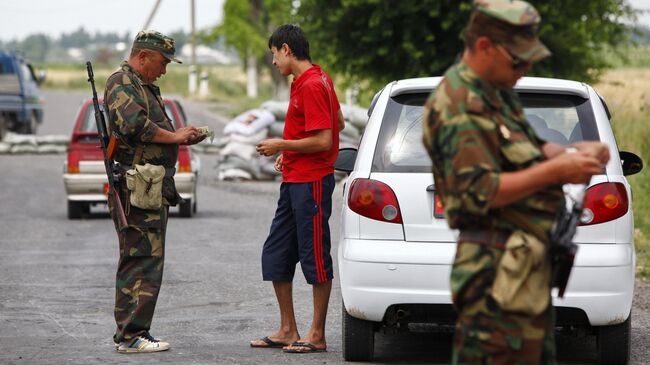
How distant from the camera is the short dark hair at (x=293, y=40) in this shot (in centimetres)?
723

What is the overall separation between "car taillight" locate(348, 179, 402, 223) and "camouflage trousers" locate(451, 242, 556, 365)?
2.62 meters

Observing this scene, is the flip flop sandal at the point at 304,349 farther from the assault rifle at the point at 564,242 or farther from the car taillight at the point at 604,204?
the assault rifle at the point at 564,242

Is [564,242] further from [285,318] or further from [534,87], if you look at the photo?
[285,318]

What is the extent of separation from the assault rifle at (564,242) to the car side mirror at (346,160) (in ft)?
11.8

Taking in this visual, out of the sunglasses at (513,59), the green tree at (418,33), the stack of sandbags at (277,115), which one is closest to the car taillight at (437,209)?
the sunglasses at (513,59)

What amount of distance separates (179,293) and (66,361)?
2818 mm

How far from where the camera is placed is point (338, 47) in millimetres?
21453

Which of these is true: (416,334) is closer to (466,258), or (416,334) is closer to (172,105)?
(466,258)

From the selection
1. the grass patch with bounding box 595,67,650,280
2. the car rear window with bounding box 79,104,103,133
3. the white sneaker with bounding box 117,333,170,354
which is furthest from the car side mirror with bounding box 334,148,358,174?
the car rear window with bounding box 79,104,103,133

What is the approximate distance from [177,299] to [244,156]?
12199mm

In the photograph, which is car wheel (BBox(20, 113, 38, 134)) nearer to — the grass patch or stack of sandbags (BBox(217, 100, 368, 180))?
stack of sandbags (BBox(217, 100, 368, 180))

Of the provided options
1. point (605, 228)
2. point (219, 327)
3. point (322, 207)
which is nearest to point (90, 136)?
point (219, 327)

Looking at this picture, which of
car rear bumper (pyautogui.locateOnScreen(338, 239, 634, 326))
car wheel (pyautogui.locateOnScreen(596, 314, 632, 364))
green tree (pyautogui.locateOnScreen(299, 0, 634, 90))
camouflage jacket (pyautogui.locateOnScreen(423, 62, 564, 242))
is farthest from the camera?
green tree (pyautogui.locateOnScreen(299, 0, 634, 90))

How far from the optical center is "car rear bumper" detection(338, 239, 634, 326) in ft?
20.9
